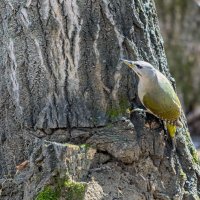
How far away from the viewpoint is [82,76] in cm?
476

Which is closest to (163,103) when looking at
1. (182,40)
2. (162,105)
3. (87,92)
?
(162,105)

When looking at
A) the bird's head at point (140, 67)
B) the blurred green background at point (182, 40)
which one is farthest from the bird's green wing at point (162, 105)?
the blurred green background at point (182, 40)

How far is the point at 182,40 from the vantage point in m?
11.6

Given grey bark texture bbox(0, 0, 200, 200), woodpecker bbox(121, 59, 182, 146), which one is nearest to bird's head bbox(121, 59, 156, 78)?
woodpecker bbox(121, 59, 182, 146)

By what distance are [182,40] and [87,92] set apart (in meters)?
7.02

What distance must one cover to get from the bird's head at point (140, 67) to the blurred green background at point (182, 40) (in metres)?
6.73

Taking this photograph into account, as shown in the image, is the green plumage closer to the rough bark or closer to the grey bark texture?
the grey bark texture

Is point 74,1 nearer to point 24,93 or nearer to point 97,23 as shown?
point 97,23

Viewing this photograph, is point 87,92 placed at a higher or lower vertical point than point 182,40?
lower

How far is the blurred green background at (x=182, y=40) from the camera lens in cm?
1151

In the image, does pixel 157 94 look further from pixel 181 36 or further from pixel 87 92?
pixel 181 36

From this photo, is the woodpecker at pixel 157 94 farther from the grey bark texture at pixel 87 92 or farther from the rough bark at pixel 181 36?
the rough bark at pixel 181 36

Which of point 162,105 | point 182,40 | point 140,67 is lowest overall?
point 162,105

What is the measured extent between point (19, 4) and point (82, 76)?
1.90ft
